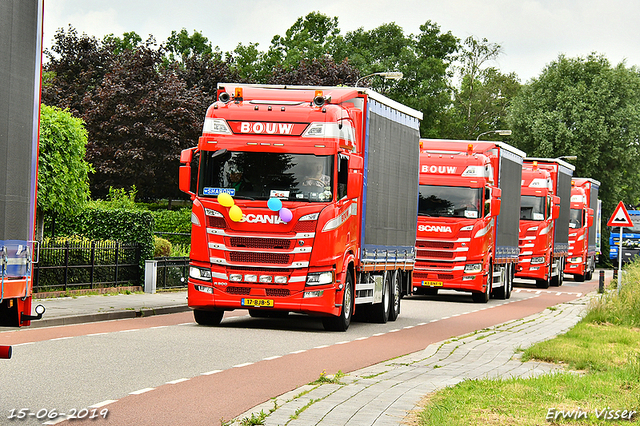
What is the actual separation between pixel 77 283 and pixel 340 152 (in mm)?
8951

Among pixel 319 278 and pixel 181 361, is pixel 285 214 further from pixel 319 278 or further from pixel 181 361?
pixel 181 361

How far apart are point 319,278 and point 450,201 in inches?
421

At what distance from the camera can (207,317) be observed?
1741 cm

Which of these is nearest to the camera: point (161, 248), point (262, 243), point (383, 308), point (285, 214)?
point (285, 214)

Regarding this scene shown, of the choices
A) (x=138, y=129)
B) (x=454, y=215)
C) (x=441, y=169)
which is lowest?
(x=454, y=215)

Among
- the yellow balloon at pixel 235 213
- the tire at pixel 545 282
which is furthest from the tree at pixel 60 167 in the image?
the tire at pixel 545 282

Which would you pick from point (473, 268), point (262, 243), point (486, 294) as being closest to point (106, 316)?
point (262, 243)

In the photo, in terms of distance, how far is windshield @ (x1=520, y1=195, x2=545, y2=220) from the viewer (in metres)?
36.9

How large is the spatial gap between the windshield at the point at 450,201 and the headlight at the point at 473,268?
135cm

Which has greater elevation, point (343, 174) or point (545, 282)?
point (343, 174)

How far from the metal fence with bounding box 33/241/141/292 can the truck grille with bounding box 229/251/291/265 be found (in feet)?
19.3

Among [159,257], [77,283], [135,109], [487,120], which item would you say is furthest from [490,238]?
[487,120]

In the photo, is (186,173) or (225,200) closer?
(225,200)

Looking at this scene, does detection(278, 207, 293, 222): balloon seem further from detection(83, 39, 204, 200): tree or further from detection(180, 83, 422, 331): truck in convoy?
detection(83, 39, 204, 200): tree
